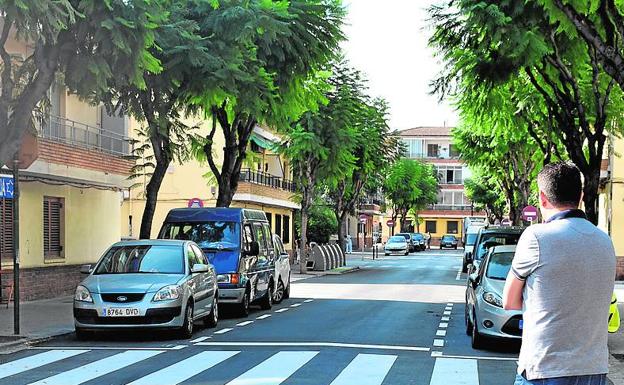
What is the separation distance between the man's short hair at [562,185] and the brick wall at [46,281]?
17660mm

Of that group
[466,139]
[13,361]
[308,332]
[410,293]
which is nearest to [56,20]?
[13,361]

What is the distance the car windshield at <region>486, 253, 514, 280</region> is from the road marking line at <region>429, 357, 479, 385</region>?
237 cm

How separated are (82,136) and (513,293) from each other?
69.6ft

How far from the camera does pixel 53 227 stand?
23625mm

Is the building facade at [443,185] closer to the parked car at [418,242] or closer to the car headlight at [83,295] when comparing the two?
the parked car at [418,242]

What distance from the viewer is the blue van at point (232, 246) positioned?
1736cm

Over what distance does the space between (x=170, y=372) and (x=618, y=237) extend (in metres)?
27.0

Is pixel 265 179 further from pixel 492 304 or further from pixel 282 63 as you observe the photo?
pixel 492 304

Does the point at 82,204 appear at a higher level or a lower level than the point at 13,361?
higher

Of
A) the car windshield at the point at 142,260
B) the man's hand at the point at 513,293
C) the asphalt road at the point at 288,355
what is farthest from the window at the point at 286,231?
the man's hand at the point at 513,293

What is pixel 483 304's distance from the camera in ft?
42.0

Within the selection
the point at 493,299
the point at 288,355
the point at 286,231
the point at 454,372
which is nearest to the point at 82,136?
the point at 288,355

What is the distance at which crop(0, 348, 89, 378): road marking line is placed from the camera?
34.1 feet

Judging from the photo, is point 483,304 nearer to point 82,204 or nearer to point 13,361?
point 13,361
